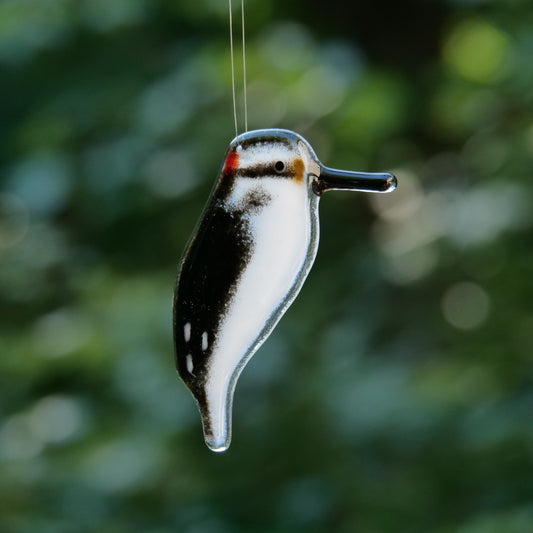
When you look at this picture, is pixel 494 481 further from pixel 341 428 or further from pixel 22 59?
pixel 22 59

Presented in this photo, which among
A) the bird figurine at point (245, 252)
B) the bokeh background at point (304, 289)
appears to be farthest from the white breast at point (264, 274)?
the bokeh background at point (304, 289)

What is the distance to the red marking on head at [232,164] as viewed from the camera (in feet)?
1.67

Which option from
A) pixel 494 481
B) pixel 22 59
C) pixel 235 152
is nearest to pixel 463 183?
pixel 494 481

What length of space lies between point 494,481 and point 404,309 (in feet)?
1.19

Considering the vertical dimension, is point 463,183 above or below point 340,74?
below

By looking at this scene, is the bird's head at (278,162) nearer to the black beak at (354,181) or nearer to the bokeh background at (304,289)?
the black beak at (354,181)

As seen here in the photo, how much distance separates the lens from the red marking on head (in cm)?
51

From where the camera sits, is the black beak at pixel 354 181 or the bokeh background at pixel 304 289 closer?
the black beak at pixel 354 181

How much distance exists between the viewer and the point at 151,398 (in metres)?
1.45

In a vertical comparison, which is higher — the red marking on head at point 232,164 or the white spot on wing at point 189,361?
the red marking on head at point 232,164

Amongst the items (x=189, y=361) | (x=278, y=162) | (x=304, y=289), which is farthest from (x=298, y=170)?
(x=304, y=289)

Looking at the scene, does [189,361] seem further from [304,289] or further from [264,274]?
[304,289]

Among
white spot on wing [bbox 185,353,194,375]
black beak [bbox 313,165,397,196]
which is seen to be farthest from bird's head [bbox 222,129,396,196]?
white spot on wing [bbox 185,353,194,375]

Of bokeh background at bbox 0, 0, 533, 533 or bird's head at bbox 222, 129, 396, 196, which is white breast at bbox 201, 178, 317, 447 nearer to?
bird's head at bbox 222, 129, 396, 196
